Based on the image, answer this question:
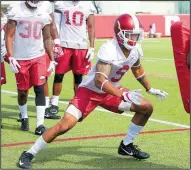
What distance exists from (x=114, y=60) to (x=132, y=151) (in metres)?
1.04

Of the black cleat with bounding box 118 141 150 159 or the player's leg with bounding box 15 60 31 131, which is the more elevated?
the player's leg with bounding box 15 60 31 131

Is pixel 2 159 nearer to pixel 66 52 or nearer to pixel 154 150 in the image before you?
pixel 154 150

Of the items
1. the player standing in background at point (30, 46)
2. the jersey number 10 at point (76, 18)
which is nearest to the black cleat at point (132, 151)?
the player standing in background at point (30, 46)

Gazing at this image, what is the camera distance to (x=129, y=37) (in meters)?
5.79

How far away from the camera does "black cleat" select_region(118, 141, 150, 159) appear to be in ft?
20.1

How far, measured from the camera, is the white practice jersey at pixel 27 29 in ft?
24.0

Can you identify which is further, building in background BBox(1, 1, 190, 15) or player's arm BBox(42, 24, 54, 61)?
building in background BBox(1, 1, 190, 15)

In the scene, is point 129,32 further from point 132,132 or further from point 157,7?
point 157,7

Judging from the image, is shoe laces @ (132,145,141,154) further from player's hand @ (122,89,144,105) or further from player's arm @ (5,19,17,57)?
player's arm @ (5,19,17,57)

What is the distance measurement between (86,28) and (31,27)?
181 cm

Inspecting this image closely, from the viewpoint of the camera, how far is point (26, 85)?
7.50 m

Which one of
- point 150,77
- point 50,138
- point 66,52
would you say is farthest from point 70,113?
point 150,77

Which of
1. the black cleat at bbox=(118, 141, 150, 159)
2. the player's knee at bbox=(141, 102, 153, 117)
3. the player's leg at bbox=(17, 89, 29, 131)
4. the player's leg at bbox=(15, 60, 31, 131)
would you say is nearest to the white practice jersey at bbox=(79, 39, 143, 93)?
the player's knee at bbox=(141, 102, 153, 117)

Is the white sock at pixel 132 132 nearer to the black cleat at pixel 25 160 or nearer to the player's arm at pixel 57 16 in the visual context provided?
the black cleat at pixel 25 160
